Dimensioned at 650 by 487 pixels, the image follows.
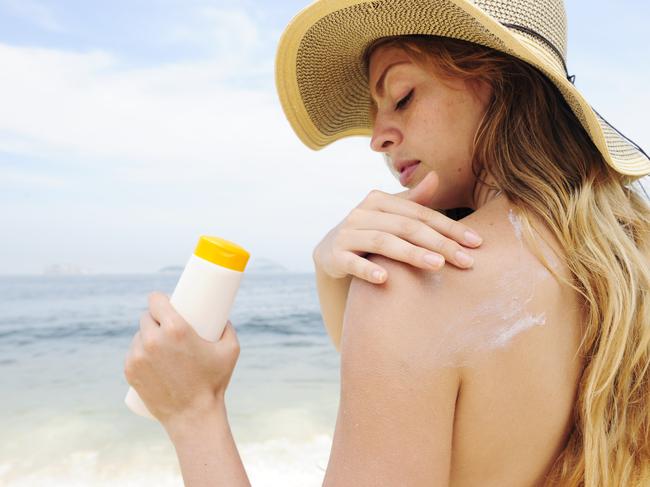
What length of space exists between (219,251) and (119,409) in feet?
21.6

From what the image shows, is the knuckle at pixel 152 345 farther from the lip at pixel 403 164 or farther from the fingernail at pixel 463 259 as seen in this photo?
the lip at pixel 403 164

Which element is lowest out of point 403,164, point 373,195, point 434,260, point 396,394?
point 396,394

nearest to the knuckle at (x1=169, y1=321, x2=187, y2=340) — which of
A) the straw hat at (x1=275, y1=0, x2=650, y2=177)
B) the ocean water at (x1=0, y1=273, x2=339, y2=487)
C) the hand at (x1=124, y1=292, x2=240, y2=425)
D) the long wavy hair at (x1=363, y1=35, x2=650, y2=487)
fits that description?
the hand at (x1=124, y1=292, x2=240, y2=425)

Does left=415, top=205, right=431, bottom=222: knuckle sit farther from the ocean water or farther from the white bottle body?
the ocean water

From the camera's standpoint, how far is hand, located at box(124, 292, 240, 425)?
4.07ft

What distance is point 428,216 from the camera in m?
1.23

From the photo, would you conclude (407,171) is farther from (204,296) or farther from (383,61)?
(204,296)

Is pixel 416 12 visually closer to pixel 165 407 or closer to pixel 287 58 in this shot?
pixel 287 58

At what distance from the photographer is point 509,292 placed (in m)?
1.17

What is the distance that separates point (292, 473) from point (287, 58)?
4.19 m

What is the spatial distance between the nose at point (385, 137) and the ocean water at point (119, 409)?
6.78 feet

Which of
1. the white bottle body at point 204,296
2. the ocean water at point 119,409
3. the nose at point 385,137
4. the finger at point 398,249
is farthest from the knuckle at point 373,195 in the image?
the ocean water at point 119,409

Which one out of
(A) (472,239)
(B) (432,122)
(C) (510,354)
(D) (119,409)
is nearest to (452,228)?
(A) (472,239)

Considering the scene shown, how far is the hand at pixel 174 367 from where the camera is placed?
1.24 meters
